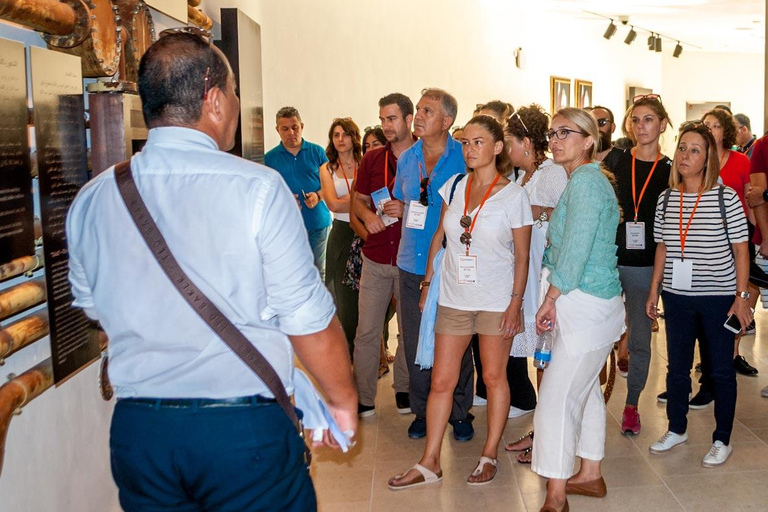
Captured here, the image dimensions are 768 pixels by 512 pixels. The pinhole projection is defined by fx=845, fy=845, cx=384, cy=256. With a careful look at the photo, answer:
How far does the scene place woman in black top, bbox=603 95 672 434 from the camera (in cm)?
416

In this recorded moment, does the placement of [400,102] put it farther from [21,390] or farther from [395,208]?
[21,390]

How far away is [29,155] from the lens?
2395 mm

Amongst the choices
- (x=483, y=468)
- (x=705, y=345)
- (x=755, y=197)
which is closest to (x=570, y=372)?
(x=483, y=468)

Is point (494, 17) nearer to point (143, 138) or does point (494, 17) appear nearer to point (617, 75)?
point (617, 75)

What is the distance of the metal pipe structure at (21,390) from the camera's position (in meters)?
2.15

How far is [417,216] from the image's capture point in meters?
4.04

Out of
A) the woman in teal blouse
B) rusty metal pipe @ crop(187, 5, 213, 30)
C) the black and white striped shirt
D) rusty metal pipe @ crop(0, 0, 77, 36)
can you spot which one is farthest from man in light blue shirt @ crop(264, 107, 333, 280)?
rusty metal pipe @ crop(0, 0, 77, 36)

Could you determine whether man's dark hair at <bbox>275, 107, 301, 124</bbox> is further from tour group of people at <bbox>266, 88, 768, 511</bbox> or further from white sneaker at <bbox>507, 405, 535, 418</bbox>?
white sneaker at <bbox>507, 405, 535, 418</bbox>

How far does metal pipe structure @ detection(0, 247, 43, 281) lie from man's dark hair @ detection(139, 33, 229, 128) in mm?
838

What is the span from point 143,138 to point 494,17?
9659 millimetres

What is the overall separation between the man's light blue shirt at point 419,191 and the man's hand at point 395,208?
7cm

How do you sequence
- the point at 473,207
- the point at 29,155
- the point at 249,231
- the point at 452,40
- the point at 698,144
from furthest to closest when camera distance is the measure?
the point at 452,40 < the point at 698,144 < the point at 473,207 < the point at 29,155 < the point at 249,231

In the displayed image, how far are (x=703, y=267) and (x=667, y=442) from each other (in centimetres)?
87

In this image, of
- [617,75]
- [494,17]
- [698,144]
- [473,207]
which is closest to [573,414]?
[473,207]
